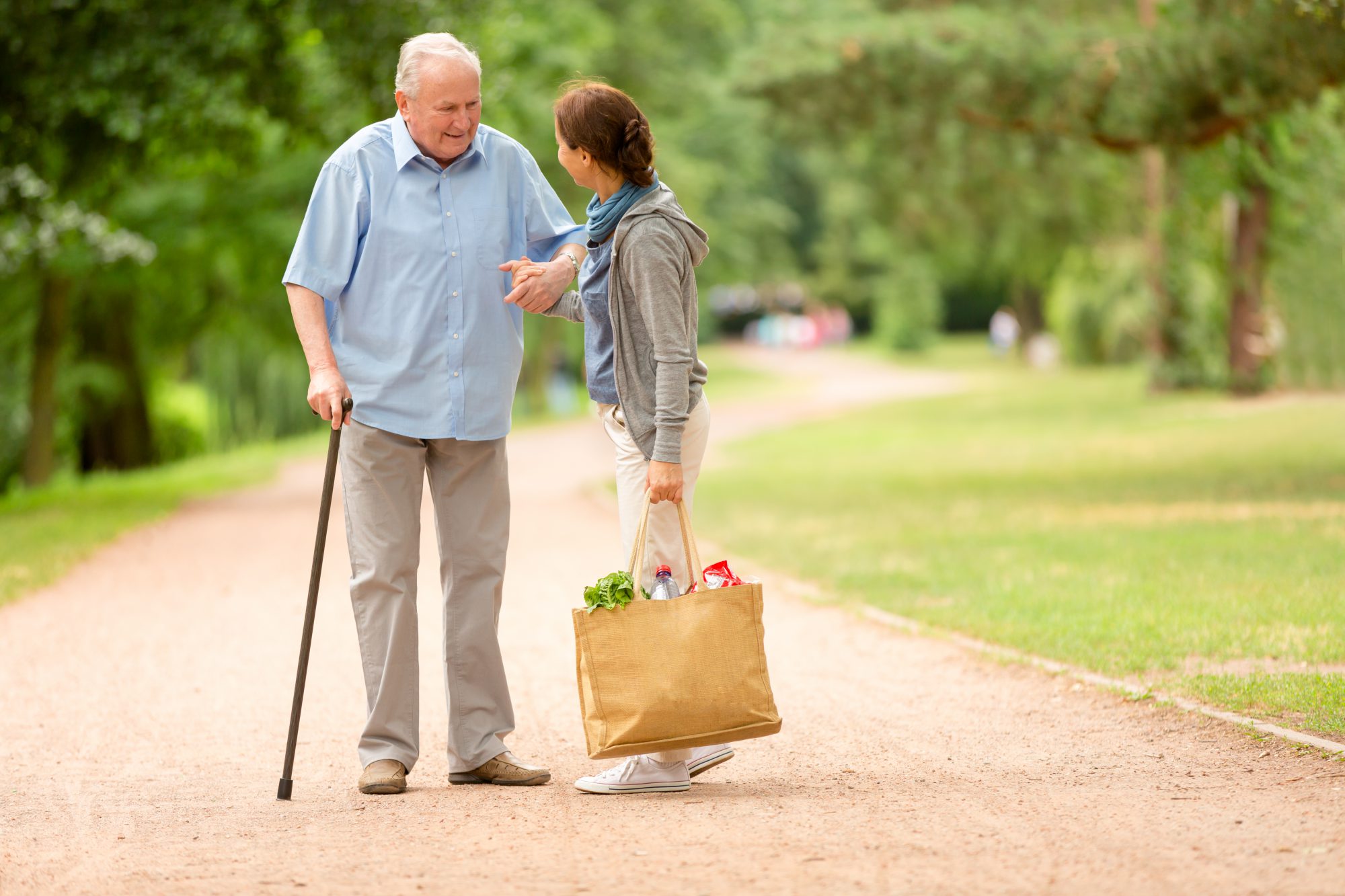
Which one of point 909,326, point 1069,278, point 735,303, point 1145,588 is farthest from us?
point 735,303

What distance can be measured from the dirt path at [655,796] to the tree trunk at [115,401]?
1428 cm

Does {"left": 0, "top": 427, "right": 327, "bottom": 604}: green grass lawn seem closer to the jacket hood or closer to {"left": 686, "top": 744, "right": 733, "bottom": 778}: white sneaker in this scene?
{"left": 686, "top": 744, "right": 733, "bottom": 778}: white sneaker

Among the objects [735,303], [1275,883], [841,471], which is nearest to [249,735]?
[1275,883]

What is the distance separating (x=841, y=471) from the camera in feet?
59.0

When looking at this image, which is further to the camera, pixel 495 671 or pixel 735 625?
pixel 495 671

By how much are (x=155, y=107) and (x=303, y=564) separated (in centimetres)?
416

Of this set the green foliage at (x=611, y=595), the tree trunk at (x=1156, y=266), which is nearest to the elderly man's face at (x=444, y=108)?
the green foliage at (x=611, y=595)

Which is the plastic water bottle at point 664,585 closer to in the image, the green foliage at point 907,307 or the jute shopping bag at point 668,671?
the jute shopping bag at point 668,671

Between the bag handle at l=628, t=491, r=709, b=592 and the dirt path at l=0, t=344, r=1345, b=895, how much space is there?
0.65 m

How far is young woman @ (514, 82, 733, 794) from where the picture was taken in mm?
4367

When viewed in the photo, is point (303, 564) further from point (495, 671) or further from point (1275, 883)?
point (1275, 883)

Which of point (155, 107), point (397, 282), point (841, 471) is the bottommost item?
point (841, 471)

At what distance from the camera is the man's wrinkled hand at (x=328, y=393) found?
4535 millimetres

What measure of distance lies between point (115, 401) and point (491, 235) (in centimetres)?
1899
